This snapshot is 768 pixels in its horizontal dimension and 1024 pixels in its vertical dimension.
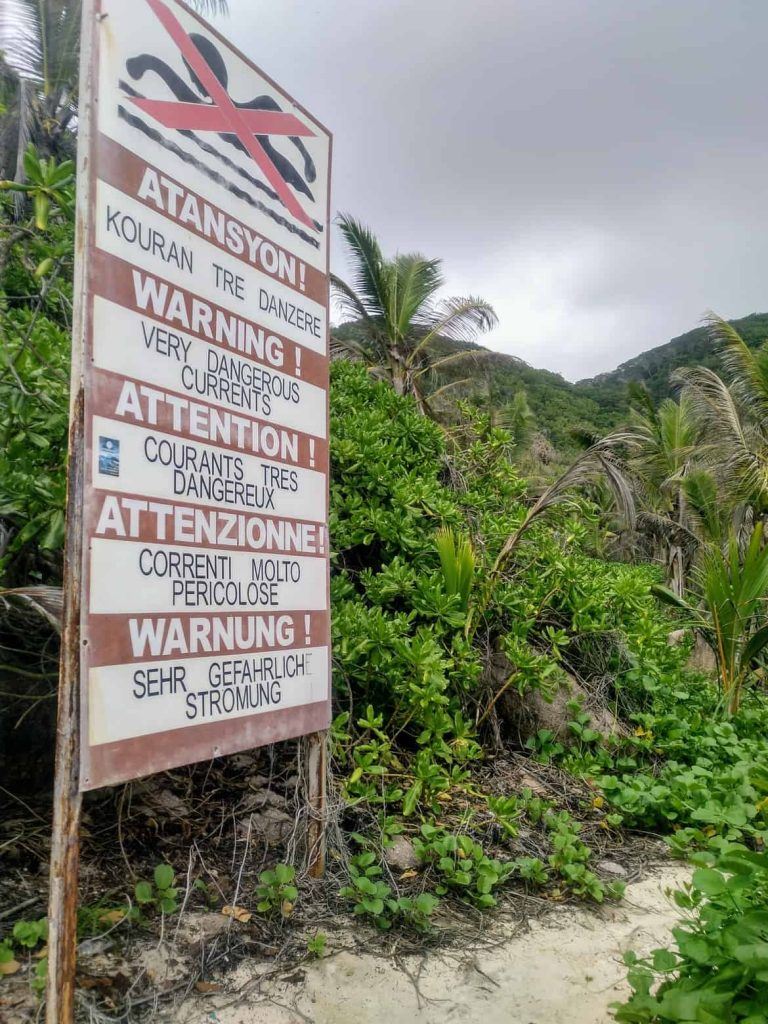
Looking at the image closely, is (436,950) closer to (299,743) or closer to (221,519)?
(299,743)

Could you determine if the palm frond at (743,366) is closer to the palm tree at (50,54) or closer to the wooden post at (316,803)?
the palm tree at (50,54)

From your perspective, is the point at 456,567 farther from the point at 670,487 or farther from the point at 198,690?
the point at 670,487

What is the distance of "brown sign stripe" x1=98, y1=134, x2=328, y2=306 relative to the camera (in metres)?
2.68

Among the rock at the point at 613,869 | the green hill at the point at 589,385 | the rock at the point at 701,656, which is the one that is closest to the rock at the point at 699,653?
the rock at the point at 701,656

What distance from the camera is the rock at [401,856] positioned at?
3707 mm

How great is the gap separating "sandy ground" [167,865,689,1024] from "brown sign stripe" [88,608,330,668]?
117cm

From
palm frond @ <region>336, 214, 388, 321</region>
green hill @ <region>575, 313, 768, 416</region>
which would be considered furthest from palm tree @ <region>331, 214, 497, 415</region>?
green hill @ <region>575, 313, 768, 416</region>

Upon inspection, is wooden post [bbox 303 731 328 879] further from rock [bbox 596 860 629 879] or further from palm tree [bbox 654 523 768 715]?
palm tree [bbox 654 523 768 715]

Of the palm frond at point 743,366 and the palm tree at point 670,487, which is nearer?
the palm frond at point 743,366

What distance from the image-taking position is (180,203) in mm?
3002

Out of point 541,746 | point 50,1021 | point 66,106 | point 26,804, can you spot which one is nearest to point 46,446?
point 26,804

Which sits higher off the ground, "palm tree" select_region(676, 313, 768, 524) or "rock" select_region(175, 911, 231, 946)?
"palm tree" select_region(676, 313, 768, 524)

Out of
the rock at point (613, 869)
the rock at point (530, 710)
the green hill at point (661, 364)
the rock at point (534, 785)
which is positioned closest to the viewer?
the rock at point (613, 869)

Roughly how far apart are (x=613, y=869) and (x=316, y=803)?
1.65 m
